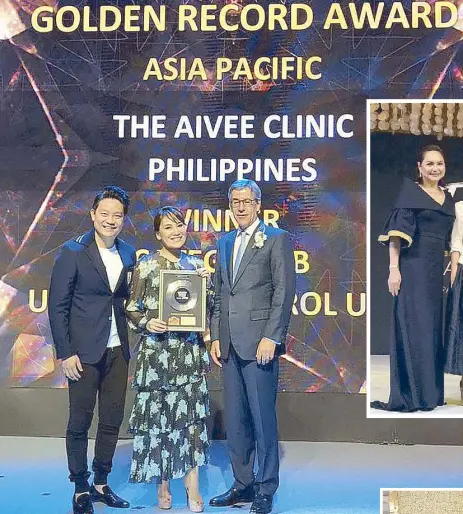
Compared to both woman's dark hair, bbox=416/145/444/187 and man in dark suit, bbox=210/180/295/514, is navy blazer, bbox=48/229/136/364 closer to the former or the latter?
man in dark suit, bbox=210/180/295/514

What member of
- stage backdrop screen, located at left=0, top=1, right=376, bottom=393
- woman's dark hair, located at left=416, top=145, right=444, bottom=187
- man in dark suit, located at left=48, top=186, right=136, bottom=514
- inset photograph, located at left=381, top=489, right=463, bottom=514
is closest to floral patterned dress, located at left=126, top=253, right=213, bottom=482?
man in dark suit, located at left=48, top=186, right=136, bottom=514

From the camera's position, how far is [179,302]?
3.52 m

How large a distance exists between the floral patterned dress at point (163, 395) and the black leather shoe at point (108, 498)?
197mm

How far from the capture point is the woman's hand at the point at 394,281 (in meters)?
4.59

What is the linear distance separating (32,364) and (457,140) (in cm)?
304

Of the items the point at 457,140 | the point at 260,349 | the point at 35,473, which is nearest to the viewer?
the point at 260,349

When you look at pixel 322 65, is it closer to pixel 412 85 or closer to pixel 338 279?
pixel 412 85

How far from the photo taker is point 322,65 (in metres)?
4.73

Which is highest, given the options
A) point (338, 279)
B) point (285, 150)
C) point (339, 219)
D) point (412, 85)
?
point (412, 85)

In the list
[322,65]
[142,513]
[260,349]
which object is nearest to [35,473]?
[142,513]

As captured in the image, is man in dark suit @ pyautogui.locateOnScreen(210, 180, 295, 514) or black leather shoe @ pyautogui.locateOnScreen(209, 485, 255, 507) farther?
black leather shoe @ pyautogui.locateOnScreen(209, 485, 255, 507)

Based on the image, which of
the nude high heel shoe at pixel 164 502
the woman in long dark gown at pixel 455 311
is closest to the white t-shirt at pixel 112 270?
the nude high heel shoe at pixel 164 502

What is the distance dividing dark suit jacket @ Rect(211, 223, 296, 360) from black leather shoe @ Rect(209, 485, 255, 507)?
2.25 ft

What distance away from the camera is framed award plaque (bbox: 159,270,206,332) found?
3.52m
